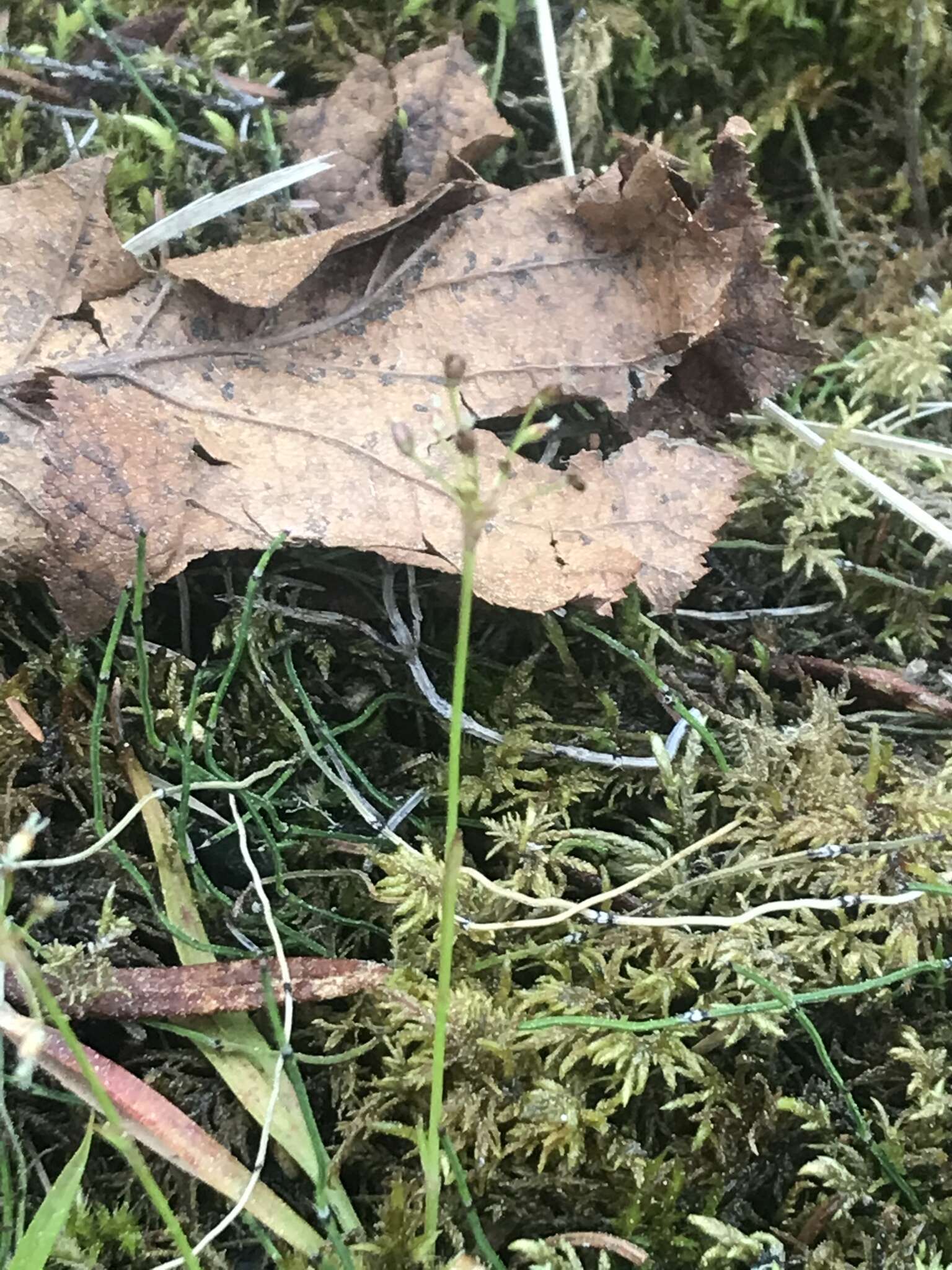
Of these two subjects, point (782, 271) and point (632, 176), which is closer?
point (632, 176)

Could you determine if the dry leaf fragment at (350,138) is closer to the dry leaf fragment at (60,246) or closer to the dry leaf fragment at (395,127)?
the dry leaf fragment at (395,127)

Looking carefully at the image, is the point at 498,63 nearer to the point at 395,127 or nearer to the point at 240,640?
the point at 395,127

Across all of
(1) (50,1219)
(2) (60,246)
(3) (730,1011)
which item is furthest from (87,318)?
(3) (730,1011)

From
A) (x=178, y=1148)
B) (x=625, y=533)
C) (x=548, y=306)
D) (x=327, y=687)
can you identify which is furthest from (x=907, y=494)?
(x=178, y=1148)

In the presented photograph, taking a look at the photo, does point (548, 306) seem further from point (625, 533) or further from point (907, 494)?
point (907, 494)

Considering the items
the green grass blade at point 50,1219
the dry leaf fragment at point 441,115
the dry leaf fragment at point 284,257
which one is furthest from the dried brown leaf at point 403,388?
the green grass blade at point 50,1219

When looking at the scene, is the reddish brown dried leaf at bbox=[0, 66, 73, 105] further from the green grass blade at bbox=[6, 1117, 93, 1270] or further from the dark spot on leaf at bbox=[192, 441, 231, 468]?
the green grass blade at bbox=[6, 1117, 93, 1270]
